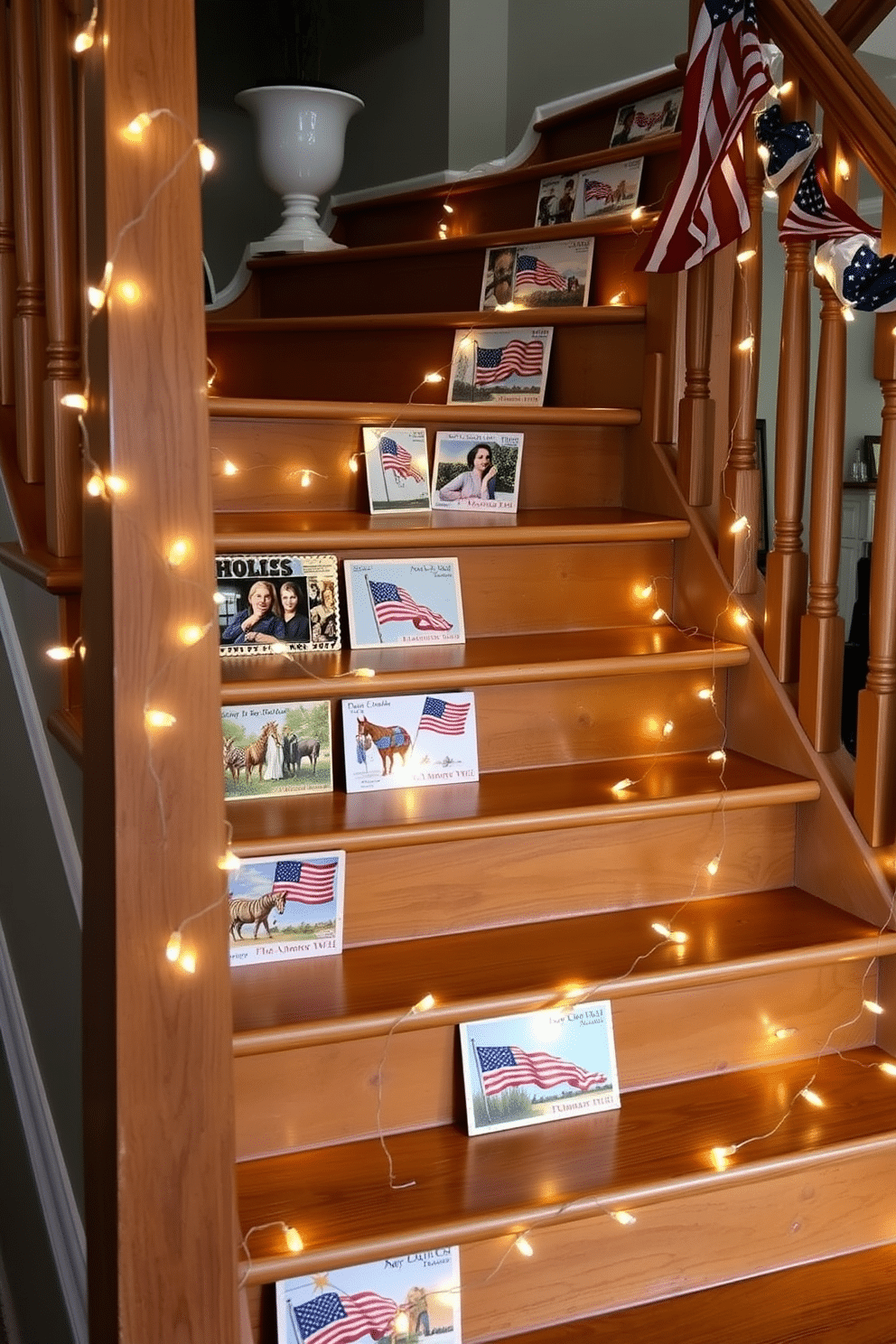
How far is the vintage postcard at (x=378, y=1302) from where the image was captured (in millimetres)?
1600

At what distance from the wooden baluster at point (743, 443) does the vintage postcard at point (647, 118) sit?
1043mm

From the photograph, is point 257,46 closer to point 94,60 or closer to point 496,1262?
point 94,60

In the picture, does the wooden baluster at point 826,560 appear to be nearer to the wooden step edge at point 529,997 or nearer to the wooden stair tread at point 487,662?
the wooden stair tread at point 487,662

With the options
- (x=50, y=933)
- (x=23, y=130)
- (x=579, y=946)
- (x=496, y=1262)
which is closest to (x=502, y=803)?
(x=579, y=946)

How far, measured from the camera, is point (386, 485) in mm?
2451

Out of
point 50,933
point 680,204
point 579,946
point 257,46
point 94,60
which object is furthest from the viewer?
point 257,46

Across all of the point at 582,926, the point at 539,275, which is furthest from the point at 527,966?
the point at 539,275

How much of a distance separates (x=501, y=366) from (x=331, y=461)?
0.62 meters

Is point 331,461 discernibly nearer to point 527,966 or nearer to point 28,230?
point 28,230

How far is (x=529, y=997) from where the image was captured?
5.80 ft

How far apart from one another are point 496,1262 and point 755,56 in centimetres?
200

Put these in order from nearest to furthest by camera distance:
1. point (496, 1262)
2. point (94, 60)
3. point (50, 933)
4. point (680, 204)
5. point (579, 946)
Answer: point (94, 60) → point (496, 1262) → point (579, 946) → point (50, 933) → point (680, 204)

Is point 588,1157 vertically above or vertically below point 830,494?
below

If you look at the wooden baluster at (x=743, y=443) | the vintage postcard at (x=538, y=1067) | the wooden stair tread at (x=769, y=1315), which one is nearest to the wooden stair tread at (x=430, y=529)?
the wooden baluster at (x=743, y=443)
